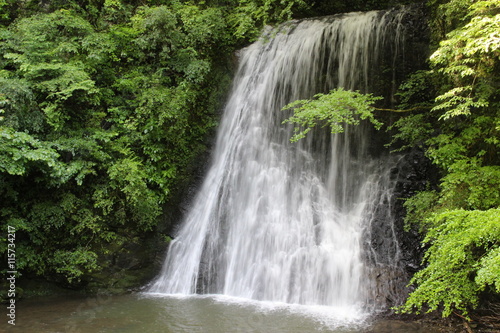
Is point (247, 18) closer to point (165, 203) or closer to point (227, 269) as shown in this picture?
point (165, 203)

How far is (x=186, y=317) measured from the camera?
6.27 meters

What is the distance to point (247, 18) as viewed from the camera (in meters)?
11.2

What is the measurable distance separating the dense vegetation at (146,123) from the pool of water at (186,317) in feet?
2.55

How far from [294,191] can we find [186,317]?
12.2 feet

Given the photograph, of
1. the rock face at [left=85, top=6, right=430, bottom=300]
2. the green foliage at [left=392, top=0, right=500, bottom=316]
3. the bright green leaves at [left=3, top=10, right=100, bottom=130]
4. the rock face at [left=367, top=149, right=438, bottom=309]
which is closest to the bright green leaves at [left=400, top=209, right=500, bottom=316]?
the green foliage at [left=392, top=0, right=500, bottom=316]

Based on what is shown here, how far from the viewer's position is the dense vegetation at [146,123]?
18.2 feet

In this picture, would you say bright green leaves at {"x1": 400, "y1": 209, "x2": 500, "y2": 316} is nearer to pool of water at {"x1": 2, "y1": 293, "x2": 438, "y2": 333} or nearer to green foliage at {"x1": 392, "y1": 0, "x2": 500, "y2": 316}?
green foliage at {"x1": 392, "y1": 0, "x2": 500, "y2": 316}

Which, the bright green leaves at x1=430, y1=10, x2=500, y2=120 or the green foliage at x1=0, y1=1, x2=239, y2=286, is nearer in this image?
the bright green leaves at x1=430, y1=10, x2=500, y2=120

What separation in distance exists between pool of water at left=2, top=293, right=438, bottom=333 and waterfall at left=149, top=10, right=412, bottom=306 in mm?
556

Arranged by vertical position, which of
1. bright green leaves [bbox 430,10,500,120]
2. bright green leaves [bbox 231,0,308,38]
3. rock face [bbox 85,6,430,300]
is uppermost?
bright green leaves [bbox 231,0,308,38]

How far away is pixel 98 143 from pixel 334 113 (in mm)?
5527

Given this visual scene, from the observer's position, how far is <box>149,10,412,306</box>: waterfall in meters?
7.24

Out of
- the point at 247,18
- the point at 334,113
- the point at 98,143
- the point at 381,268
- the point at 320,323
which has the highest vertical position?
the point at 247,18

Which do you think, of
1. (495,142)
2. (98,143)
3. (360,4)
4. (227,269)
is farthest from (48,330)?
(360,4)
